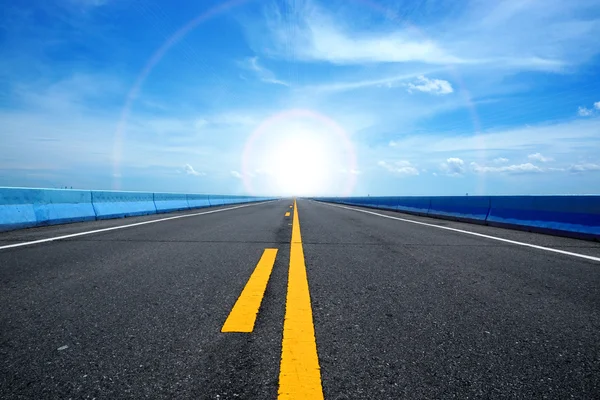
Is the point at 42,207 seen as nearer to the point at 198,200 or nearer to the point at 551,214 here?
the point at 551,214

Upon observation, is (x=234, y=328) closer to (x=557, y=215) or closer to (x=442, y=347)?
(x=442, y=347)

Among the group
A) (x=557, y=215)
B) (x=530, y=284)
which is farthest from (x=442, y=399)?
(x=557, y=215)

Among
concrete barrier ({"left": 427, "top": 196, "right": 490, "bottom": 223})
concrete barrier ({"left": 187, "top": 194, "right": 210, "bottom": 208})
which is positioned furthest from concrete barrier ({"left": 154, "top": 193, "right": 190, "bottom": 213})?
concrete barrier ({"left": 427, "top": 196, "right": 490, "bottom": 223})

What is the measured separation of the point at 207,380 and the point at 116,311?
126 cm

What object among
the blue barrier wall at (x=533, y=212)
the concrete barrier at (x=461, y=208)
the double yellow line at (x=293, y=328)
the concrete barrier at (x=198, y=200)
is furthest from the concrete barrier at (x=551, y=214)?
the concrete barrier at (x=198, y=200)

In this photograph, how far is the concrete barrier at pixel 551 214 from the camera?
272 inches

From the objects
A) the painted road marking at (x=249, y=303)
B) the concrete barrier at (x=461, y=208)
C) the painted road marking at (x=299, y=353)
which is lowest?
the painted road marking at (x=249, y=303)

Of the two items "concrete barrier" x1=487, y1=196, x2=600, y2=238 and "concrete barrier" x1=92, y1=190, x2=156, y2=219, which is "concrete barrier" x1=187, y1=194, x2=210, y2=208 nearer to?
"concrete barrier" x1=92, y1=190, x2=156, y2=219

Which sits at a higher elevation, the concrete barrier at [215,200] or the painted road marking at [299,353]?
the painted road marking at [299,353]

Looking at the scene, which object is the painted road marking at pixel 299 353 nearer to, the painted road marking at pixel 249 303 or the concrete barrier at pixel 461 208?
the painted road marking at pixel 249 303

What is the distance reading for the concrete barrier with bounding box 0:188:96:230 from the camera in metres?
7.21

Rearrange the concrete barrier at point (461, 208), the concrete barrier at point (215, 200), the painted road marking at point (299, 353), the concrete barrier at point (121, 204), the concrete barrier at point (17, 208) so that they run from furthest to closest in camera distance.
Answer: the concrete barrier at point (215, 200), the concrete barrier at point (461, 208), the concrete barrier at point (121, 204), the concrete barrier at point (17, 208), the painted road marking at point (299, 353)

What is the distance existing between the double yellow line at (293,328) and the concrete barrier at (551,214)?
7120 millimetres

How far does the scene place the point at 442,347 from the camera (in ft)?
6.05
